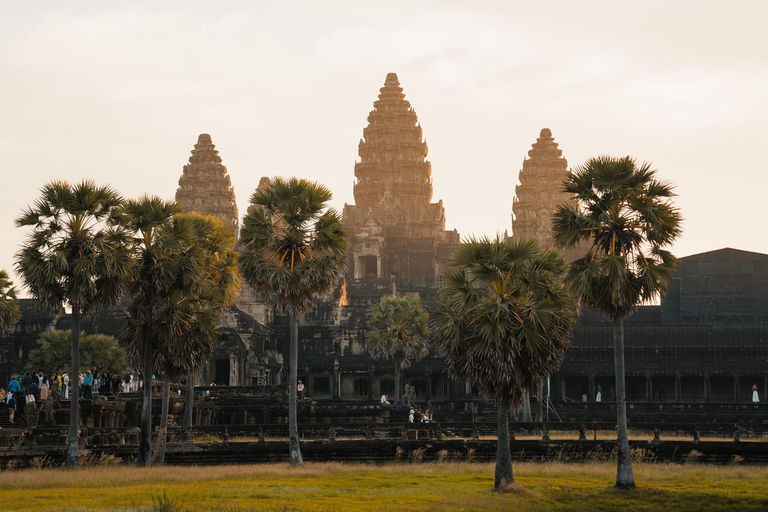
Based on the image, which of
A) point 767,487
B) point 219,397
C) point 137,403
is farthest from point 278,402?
point 767,487

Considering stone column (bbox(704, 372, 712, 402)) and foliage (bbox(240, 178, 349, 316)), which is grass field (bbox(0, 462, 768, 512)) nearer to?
foliage (bbox(240, 178, 349, 316))

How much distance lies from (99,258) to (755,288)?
58976 mm

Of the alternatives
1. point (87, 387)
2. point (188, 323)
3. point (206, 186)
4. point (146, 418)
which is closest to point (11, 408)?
point (87, 387)

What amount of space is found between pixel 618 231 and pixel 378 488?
1049 centimetres

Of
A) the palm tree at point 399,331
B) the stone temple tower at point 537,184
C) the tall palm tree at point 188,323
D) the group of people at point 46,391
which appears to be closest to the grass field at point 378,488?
the tall palm tree at point 188,323

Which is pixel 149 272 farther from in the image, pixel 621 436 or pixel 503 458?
pixel 621 436

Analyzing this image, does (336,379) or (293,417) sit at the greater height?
(336,379)

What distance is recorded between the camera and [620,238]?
3409 centimetres

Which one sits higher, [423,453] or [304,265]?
[304,265]

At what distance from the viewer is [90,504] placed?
92.9ft

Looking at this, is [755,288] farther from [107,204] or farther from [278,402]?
[107,204]

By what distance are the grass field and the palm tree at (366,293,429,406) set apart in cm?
3134

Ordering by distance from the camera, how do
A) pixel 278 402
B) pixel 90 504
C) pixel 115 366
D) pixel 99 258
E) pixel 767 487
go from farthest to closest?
1. pixel 115 366
2. pixel 278 402
3. pixel 99 258
4. pixel 767 487
5. pixel 90 504

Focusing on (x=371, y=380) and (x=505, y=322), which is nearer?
(x=505, y=322)
